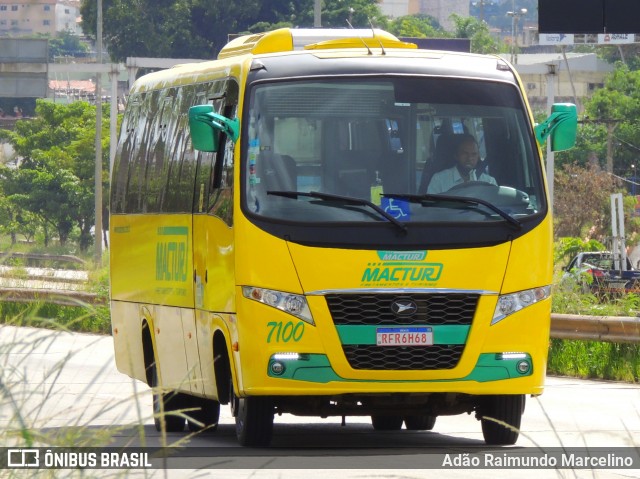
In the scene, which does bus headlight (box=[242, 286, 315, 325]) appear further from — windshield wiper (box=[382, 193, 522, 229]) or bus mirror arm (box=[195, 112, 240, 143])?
bus mirror arm (box=[195, 112, 240, 143])

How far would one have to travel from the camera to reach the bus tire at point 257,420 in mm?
11023

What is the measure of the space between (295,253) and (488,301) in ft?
4.35

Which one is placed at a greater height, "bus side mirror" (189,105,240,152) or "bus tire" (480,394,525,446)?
"bus side mirror" (189,105,240,152)

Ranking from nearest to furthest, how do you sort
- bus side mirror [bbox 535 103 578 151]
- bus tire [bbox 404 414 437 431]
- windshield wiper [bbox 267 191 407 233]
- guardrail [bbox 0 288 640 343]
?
1. windshield wiper [bbox 267 191 407 233]
2. bus side mirror [bbox 535 103 578 151]
3. bus tire [bbox 404 414 437 431]
4. guardrail [bbox 0 288 640 343]

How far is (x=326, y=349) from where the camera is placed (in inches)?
419

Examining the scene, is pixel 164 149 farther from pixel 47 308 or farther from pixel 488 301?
pixel 47 308

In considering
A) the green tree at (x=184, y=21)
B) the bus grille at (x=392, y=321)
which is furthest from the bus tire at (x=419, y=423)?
the green tree at (x=184, y=21)

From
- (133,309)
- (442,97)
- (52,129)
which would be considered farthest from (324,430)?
(52,129)

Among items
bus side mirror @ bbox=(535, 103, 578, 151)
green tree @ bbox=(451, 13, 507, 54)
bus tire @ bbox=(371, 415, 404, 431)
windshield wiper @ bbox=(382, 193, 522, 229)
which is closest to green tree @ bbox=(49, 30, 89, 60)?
green tree @ bbox=(451, 13, 507, 54)

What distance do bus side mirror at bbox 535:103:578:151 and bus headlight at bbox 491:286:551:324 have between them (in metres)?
1.12

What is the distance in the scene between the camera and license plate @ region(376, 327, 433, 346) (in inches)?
420

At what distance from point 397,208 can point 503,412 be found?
5.23ft

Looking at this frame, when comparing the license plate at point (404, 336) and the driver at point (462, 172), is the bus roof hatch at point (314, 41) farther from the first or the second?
the license plate at point (404, 336)

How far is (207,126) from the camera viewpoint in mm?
11320
